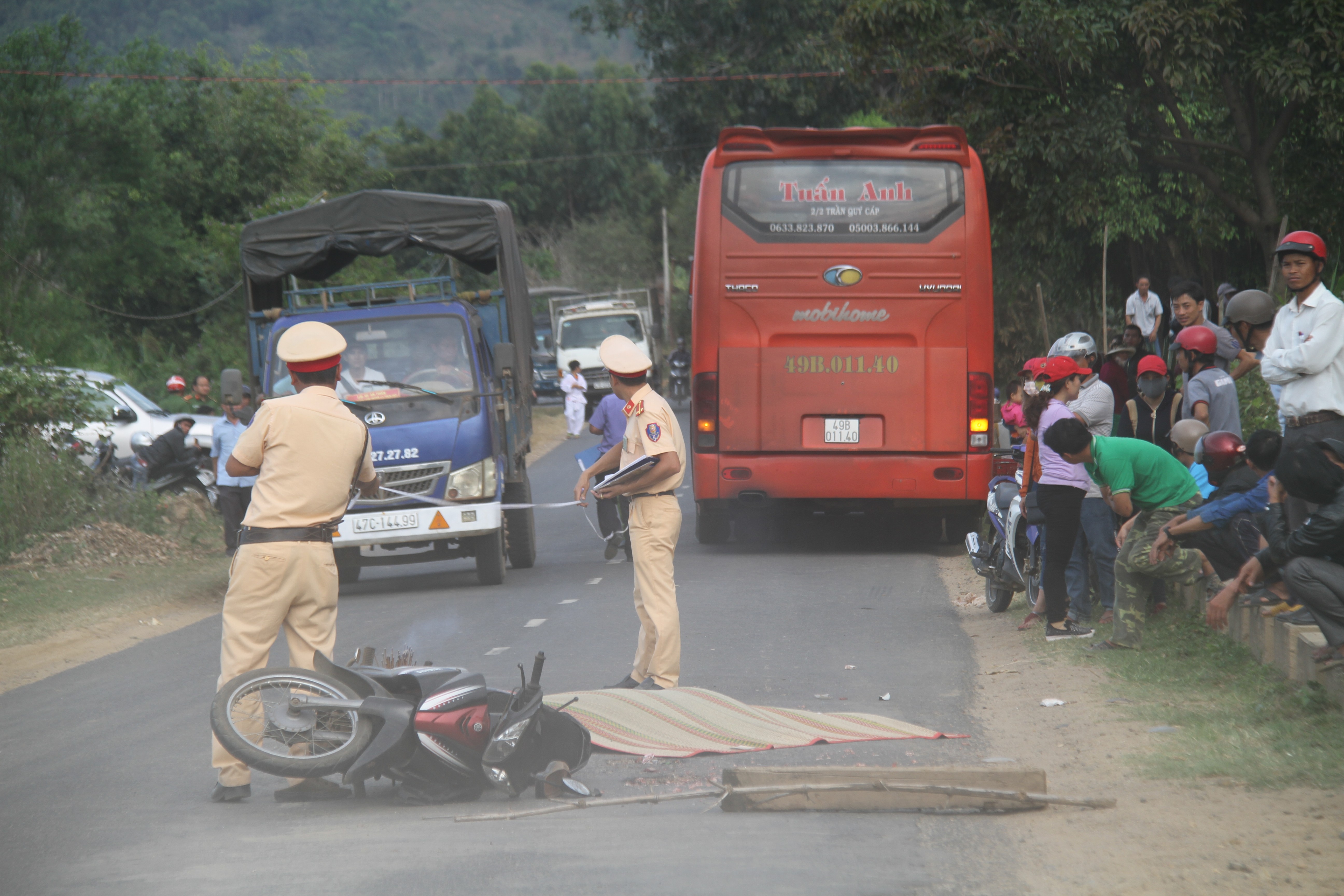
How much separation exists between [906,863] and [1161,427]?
6.37 meters

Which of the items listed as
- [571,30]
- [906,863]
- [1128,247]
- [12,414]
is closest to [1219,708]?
[906,863]

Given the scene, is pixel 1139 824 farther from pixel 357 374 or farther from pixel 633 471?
pixel 357 374

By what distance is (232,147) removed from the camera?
119 feet

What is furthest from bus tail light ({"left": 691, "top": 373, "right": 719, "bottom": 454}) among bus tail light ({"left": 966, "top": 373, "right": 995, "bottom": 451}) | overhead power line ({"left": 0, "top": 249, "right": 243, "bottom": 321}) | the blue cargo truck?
overhead power line ({"left": 0, "top": 249, "right": 243, "bottom": 321})

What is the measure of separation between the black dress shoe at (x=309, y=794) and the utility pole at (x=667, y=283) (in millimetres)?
40279

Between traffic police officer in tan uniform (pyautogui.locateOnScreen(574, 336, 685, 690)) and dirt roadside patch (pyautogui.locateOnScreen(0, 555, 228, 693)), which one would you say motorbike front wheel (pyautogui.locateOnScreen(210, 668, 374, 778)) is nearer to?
traffic police officer in tan uniform (pyautogui.locateOnScreen(574, 336, 685, 690))

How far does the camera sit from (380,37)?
136m

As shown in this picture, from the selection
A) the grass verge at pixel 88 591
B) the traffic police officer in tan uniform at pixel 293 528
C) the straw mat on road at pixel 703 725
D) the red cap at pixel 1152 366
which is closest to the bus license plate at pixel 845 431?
the red cap at pixel 1152 366

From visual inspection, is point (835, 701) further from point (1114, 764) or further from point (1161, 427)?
point (1161, 427)

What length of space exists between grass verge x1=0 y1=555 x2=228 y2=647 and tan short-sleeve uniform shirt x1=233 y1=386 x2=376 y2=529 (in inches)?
232

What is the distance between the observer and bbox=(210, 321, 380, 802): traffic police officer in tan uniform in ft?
18.4

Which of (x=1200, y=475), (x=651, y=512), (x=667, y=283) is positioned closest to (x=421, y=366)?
(x=651, y=512)

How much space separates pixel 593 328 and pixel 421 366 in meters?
22.7

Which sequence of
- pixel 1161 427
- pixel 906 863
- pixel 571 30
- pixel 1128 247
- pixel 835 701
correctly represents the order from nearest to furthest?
pixel 906 863, pixel 835 701, pixel 1161 427, pixel 1128 247, pixel 571 30
